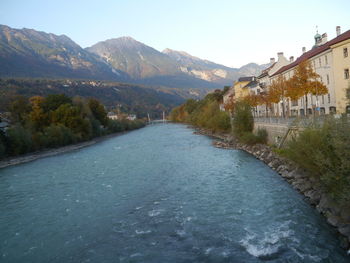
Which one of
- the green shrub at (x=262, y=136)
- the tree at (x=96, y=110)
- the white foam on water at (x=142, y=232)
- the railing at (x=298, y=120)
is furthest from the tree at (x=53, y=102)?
the white foam on water at (x=142, y=232)

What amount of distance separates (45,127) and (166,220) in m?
54.2

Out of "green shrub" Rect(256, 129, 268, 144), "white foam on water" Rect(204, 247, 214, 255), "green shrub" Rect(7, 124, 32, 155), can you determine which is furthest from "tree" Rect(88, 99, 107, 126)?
"white foam on water" Rect(204, 247, 214, 255)

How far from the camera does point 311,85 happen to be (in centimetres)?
3234

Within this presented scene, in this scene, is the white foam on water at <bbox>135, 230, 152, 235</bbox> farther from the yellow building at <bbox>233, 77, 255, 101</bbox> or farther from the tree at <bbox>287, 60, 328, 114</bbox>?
the yellow building at <bbox>233, 77, 255, 101</bbox>

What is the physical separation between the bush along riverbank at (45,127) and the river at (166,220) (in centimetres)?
2289

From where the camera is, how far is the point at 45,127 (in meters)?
63.5

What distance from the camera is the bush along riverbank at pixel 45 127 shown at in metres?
49.6

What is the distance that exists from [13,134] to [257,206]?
43037 millimetres

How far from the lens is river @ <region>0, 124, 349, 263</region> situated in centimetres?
1244

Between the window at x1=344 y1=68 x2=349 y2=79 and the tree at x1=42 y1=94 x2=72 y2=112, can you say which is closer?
the window at x1=344 y1=68 x2=349 y2=79

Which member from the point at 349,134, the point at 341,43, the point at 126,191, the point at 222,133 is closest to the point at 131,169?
the point at 126,191

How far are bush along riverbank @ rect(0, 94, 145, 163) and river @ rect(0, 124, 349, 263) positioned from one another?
22.9 metres

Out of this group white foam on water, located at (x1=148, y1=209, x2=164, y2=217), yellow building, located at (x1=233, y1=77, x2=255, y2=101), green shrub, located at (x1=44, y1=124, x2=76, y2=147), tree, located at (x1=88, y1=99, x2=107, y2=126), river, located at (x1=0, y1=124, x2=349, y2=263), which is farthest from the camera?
tree, located at (x1=88, y1=99, x2=107, y2=126)

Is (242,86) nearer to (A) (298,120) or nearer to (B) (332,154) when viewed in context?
(A) (298,120)
